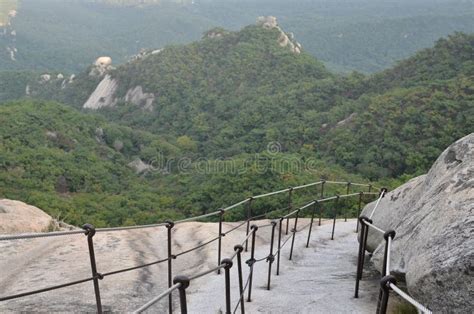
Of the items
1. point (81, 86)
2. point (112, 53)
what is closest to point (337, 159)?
point (81, 86)

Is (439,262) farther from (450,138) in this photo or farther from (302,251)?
(450,138)

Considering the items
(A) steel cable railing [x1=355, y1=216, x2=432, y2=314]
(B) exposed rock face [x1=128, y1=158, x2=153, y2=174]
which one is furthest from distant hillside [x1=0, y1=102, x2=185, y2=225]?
(A) steel cable railing [x1=355, y1=216, x2=432, y2=314]

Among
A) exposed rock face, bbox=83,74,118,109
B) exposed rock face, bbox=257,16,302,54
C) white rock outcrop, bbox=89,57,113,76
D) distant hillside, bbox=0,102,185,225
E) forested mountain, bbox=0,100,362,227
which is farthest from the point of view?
white rock outcrop, bbox=89,57,113,76

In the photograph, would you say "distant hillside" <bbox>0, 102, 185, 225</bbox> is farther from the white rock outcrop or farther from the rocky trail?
the white rock outcrop

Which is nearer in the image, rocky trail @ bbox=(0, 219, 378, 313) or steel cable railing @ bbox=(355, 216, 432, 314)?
steel cable railing @ bbox=(355, 216, 432, 314)

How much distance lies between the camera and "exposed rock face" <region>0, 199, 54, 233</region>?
25.6ft

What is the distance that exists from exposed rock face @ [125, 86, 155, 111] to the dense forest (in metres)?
0.84

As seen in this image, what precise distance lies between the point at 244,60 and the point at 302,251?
61.4 meters

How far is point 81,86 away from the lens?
76250mm

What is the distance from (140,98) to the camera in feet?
213

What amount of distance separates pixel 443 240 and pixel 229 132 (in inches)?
1759

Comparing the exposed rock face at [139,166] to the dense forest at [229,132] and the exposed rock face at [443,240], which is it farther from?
the exposed rock face at [443,240]

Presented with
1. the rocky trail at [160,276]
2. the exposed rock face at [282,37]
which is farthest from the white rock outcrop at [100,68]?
the rocky trail at [160,276]

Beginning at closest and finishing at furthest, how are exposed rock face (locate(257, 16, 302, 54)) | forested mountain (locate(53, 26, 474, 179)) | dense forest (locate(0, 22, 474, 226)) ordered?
dense forest (locate(0, 22, 474, 226)) → forested mountain (locate(53, 26, 474, 179)) → exposed rock face (locate(257, 16, 302, 54))
